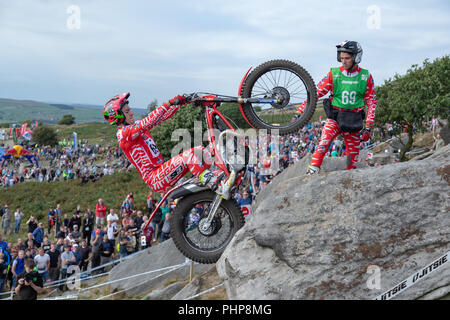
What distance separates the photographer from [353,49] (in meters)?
6.34

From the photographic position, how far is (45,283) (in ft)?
40.2

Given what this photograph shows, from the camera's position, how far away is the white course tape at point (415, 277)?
5.00 metres

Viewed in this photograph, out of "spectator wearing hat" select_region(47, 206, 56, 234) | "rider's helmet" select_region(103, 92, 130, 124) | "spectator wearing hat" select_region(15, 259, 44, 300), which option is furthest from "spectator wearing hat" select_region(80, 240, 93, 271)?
"spectator wearing hat" select_region(47, 206, 56, 234)

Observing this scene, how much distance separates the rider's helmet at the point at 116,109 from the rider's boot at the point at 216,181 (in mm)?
1659

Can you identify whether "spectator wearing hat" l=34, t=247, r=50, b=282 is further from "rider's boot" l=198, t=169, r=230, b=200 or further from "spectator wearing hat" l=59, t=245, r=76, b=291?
"rider's boot" l=198, t=169, r=230, b=200

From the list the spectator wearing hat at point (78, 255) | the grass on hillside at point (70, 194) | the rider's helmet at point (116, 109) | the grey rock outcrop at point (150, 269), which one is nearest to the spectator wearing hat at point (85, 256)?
the spectator wearing hat at point (78, 255)

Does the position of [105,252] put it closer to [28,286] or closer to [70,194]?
[28,286]

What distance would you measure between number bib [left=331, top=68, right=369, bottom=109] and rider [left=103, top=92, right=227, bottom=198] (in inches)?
94.4

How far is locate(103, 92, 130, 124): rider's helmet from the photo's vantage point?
650 cm

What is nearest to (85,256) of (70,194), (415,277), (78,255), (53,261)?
(78,255)

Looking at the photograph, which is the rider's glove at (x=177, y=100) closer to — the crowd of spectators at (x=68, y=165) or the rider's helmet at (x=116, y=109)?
the rider's helmet at (x=116, y=109)

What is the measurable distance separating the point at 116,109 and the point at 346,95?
148 inches

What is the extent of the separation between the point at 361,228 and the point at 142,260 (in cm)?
764
